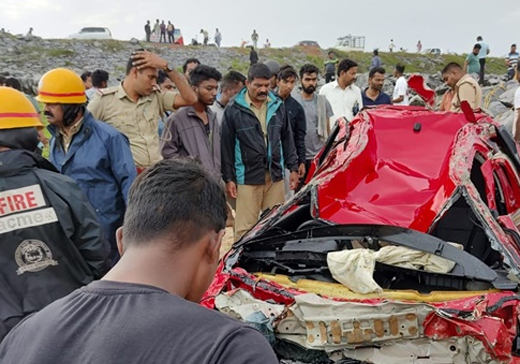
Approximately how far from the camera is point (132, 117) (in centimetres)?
409

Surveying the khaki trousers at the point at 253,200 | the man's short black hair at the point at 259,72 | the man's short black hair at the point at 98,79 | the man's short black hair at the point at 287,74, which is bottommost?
the khaki trousers at the point at 253,200

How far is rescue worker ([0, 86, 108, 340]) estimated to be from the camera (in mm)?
2361

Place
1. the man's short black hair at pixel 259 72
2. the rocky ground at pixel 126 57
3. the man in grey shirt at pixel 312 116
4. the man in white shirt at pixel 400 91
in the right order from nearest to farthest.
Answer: the man's short black hair at pixel 259 72, the man in grey shirt at pixel 312 116, the man in white shirt at pixel 400 91, the rocky ground at pixel 126 57

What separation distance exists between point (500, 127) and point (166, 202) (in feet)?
12.7

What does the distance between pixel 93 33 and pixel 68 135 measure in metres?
35.8

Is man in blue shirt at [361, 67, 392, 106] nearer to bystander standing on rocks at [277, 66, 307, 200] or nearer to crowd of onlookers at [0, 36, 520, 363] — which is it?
crowd of onlookers at [0, 36, 520, 363]

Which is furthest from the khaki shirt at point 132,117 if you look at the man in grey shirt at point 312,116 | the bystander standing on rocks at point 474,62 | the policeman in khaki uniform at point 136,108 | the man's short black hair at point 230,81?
the bystander standing on rocks at point 474,62

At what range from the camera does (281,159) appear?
213 inches

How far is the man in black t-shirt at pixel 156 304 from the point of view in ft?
3.46

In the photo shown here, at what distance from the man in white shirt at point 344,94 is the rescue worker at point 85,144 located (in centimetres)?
380

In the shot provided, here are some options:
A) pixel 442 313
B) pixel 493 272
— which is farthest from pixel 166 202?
pixel 493 272

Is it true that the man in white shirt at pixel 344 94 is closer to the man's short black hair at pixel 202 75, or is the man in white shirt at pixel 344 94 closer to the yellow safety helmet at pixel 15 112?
the man's short black hair at pixel 202 75

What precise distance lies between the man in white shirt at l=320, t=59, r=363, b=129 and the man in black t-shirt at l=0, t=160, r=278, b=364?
557 centimetres

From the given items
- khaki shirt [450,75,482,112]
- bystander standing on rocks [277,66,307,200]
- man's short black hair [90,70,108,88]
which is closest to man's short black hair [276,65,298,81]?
bystander standing on rocks [277,66,307,200]
